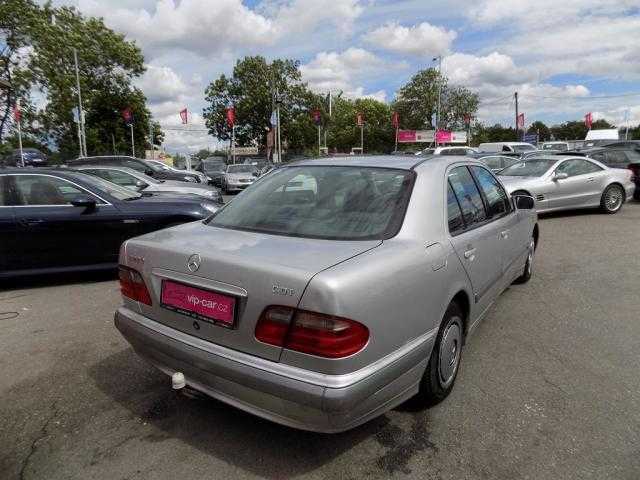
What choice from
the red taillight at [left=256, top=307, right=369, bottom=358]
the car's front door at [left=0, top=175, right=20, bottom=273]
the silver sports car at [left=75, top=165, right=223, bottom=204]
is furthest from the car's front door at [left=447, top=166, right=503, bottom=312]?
the silver sports car at [left=75, top=165, right=223, bottom=204]

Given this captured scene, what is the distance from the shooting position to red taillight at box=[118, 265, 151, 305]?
2756 mm

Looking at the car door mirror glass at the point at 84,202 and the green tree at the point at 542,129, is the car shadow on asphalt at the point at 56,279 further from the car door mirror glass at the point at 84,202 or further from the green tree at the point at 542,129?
the green tree at the point at 542,129

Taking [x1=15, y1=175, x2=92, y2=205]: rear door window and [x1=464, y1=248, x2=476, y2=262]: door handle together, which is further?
[x1=15, y1=175, x2=92, y2=205]: rear door window

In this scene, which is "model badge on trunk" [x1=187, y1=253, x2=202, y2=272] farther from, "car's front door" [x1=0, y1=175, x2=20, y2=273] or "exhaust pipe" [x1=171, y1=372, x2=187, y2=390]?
"car's front door" [x1=0, y1=175, x2=20, y2=273]

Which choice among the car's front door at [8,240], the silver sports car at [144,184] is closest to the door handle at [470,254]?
the car's front door at [8,240]

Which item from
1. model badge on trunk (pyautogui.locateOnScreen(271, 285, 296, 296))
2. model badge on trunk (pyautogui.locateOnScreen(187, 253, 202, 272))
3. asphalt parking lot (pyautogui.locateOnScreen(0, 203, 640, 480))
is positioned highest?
model badge on trunk (pyautogui.locateOnScreen(187, 253, 202, 272))

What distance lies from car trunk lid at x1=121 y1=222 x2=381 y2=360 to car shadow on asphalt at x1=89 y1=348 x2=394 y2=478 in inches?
22.1

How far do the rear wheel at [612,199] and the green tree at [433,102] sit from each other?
182 feet

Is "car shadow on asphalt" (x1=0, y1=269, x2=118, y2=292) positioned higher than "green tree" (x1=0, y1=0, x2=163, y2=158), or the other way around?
"green tree" (x1=0, y1=0, x2=163, y2=158)

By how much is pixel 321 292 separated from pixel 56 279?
18.1 feet

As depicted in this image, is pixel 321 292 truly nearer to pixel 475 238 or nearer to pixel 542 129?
pixel 475 238

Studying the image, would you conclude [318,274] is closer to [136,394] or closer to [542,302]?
[136,394]

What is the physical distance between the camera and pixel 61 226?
585 cm

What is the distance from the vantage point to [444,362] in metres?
2.91
